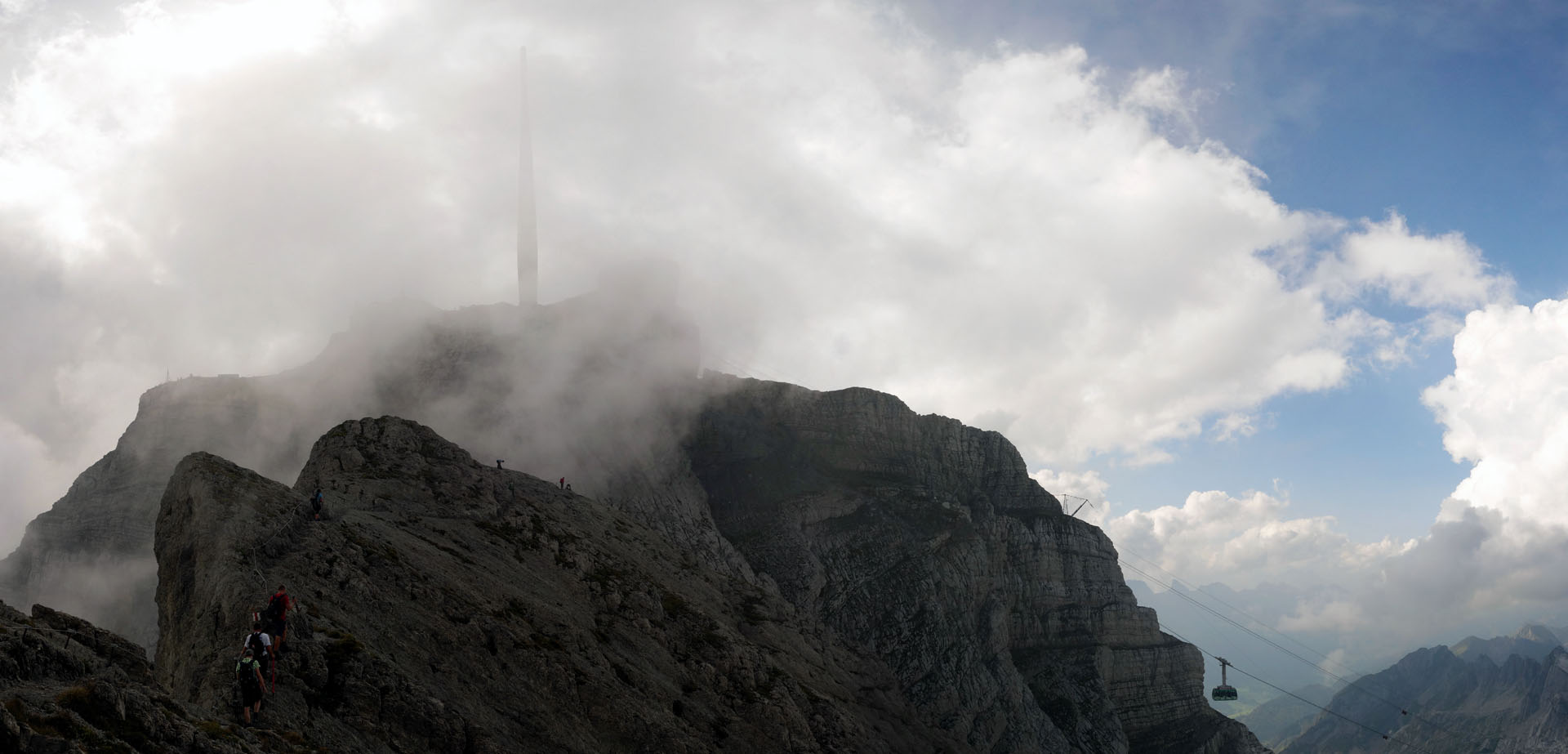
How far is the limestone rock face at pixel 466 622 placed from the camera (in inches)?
2051

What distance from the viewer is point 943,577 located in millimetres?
167000

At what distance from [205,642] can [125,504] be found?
144719 millimetres

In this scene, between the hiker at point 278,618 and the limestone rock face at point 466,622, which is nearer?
the hiker at point 278,618

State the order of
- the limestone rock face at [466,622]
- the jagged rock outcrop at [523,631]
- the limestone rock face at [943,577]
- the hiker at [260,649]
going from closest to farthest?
the hiker at [260,649] < the limestone rock face at [466,622] < the jagged rock outcrop at [523,631] < the limestone rock face at [943,577]

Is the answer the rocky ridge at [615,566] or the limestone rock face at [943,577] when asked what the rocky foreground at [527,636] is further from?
the limestone rock face at [943,577]

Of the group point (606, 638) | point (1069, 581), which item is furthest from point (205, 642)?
point (1069, 581)

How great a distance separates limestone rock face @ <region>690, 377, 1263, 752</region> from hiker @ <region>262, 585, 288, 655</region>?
10848cm

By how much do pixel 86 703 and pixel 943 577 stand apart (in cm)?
14627

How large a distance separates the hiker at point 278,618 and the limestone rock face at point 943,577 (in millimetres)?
108483

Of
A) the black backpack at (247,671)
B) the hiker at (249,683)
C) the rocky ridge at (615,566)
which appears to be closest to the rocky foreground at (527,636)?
the rocky ridge at (615,566)

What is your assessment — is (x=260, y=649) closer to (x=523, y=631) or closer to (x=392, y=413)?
(x=523, y=631)

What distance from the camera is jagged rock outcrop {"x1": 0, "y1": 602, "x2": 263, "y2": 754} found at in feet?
96.2

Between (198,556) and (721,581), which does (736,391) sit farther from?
(198,556)

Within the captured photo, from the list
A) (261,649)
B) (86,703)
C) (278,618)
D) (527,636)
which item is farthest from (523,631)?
(86,703)
